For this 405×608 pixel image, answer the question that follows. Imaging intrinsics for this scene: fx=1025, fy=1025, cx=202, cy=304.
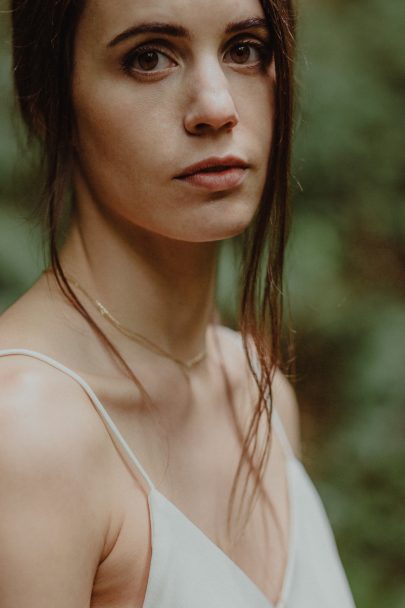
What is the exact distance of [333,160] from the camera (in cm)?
304

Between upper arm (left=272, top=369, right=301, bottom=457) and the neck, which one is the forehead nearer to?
the neck

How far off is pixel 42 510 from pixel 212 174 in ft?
1.56

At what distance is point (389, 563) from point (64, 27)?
192 centimetres

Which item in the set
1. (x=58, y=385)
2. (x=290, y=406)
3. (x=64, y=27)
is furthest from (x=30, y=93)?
(x=290, y=406)

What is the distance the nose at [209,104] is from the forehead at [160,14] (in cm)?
5

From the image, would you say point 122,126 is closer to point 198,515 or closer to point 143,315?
point 143,315

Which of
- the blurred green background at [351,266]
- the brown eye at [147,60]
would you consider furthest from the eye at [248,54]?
the blurred green background at [351,266]

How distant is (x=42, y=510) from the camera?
1137 mm

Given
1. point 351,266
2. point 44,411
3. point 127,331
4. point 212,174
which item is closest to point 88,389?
point 44,411

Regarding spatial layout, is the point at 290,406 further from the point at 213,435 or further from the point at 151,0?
the point at 151,0

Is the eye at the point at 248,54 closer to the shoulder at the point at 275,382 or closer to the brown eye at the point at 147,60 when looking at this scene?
the brown eye at the point at 147,60

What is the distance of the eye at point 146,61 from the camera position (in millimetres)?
1294

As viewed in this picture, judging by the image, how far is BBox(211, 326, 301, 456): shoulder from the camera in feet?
5.89

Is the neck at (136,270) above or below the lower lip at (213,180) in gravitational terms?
below
